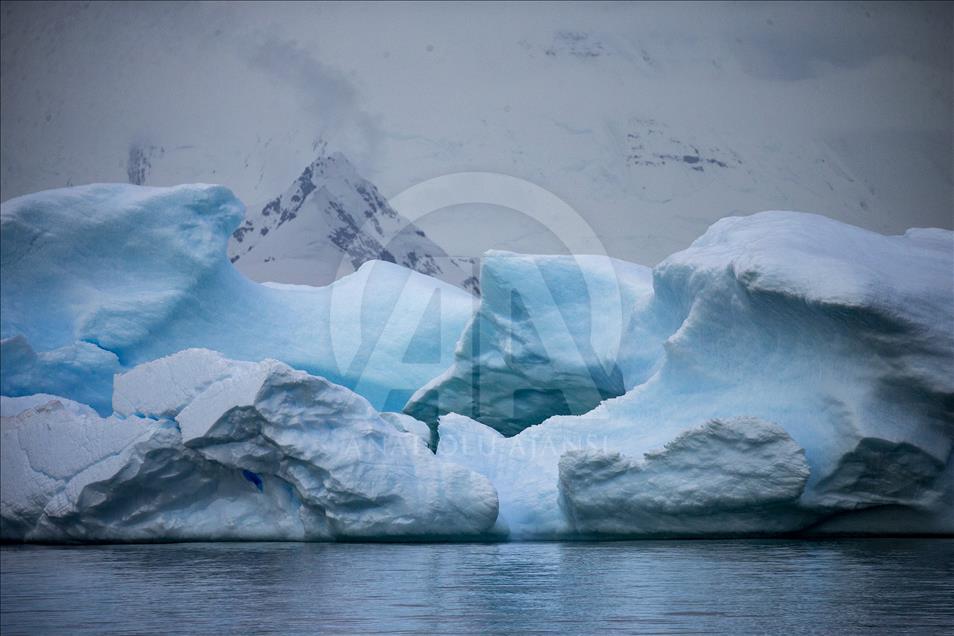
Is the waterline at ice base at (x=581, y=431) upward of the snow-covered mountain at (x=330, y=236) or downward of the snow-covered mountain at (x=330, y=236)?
downward

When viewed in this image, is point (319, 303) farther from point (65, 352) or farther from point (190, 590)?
point (190, 590)

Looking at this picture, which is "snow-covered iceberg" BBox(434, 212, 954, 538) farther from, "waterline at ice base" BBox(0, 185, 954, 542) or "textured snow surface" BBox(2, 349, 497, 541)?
"textured snow surface" BBox(2, 349, 497, 541)

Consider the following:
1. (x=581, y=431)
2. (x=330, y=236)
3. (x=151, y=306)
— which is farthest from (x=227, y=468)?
(x=330, y=236)

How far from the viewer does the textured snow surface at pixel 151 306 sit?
33.7 ft

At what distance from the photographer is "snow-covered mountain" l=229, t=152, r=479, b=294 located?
17875mm

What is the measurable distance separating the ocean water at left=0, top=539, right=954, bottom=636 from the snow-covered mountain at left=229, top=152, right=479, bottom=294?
11.1 metres

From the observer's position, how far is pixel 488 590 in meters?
4.58

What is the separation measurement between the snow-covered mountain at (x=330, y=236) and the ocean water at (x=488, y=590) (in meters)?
11.1

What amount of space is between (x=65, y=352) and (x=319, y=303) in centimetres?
434

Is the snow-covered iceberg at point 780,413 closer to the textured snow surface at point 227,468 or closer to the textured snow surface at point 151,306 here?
the textured snow surface at point 227,468

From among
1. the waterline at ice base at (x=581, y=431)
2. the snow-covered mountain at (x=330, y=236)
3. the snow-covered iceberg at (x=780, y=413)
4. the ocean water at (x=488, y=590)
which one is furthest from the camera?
the snow-covered mountain at (x=330, y=236)

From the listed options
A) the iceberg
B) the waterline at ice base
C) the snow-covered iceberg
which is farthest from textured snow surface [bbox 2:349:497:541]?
the iceberg

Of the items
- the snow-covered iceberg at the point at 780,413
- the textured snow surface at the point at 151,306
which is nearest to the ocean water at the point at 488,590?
the snow-covered iceberg at the point at 780,413

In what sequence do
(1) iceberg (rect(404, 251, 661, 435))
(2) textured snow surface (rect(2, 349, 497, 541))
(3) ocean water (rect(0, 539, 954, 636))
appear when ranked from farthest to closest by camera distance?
(1) iceberg (rect(404, 251, 661, 435)) < (2) textured snow surface (rect(2, 349, 497, 541)) < (3) ocean water (rect(0, 539, 954, 636))
